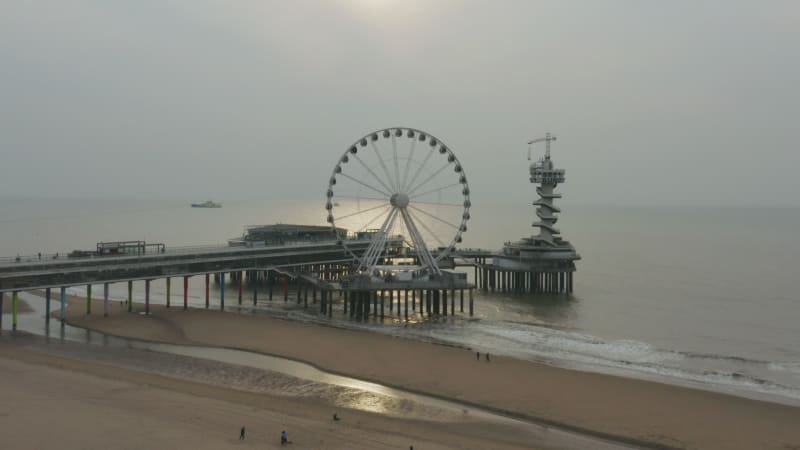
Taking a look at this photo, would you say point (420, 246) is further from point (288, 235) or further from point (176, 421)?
point (176, 421)

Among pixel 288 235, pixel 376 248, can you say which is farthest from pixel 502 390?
pixel 288 235

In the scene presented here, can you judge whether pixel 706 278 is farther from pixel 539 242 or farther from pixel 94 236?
pixel 94 236

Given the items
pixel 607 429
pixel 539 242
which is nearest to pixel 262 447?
pixel 607 429

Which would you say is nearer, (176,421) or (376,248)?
(176,421)

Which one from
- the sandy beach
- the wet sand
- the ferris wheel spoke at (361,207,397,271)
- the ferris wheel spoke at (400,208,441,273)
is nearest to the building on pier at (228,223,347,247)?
the ferris wheel spoke at (361,207,397,271)

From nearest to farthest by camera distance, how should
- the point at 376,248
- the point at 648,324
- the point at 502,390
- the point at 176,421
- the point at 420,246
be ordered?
the point at 176,421
the point at 502,390
the point at 648,324
the point at 420,246
the point at 376,248

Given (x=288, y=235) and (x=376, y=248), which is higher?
(x=288, y=235)

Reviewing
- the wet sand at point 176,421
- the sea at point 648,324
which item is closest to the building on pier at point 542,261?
the sea at point 648,324
